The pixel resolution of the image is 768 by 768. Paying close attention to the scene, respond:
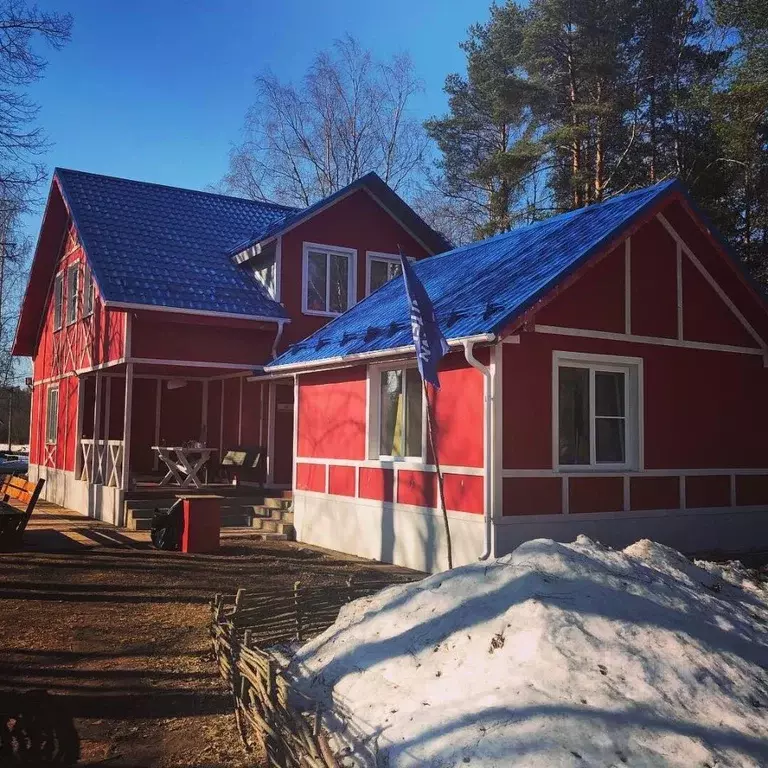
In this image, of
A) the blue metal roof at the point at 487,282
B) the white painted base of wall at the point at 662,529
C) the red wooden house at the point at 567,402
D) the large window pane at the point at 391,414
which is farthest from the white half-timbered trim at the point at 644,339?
the large window pane at the point at 391,414

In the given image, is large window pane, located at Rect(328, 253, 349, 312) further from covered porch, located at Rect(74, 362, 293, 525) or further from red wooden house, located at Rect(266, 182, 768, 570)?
red wooden house, located at Rect(266, 182, 768, 570)

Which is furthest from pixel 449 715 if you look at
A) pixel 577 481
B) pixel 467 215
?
pixel 467 215

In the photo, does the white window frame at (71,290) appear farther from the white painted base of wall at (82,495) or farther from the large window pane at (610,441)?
the large window pane at (610,441)

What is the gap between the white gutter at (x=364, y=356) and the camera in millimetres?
8930

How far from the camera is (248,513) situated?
14.9 metres

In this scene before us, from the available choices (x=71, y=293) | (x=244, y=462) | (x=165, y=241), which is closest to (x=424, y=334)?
(x=244, y=462)

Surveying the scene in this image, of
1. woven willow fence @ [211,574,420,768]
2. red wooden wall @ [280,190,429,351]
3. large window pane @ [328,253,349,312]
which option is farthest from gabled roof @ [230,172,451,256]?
woven willow fence @ [211,574,420,768]

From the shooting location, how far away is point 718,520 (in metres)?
11.4

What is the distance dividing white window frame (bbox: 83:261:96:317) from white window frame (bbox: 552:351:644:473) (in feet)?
39.1

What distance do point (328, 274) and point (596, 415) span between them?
8.49 meters

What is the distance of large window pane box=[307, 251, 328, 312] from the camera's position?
17203 millimetres

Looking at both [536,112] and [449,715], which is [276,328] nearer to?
[449,715]

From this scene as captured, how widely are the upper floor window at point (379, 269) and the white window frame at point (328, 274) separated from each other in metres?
0.34

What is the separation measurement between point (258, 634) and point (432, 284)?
7836 mm
